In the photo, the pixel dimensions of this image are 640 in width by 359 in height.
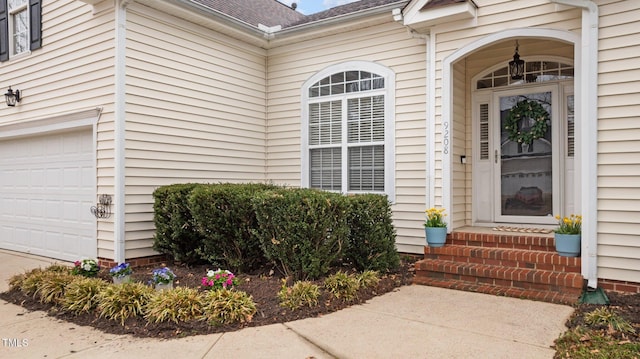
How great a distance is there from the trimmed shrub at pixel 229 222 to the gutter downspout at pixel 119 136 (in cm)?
117

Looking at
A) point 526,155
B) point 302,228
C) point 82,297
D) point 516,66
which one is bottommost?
point 82,297

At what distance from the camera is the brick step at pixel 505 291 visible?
15.0ft

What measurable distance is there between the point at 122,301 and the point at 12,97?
572cm

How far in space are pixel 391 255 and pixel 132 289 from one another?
124 inches

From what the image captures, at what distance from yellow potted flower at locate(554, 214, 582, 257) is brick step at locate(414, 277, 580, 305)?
462 millimetres

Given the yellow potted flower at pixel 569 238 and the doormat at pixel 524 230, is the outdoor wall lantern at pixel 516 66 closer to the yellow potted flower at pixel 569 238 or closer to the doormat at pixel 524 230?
the doormat at pixel 524 230

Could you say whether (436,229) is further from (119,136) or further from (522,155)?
(119,136)

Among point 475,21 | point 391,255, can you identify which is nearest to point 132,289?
point 391,255

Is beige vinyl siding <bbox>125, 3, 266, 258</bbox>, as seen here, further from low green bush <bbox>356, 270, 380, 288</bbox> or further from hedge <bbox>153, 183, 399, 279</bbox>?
low green bush <bbox>356, 270, 380, 288</bbox>

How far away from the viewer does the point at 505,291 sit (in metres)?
4.90

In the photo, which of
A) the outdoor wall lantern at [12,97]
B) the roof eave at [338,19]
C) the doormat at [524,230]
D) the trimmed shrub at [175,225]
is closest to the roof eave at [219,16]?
the roof eave at [338,19]

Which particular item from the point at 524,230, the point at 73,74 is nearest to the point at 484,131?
the point at 524,230

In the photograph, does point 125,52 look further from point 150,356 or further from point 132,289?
point 150,356

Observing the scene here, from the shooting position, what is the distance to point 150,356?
11.2 ft
